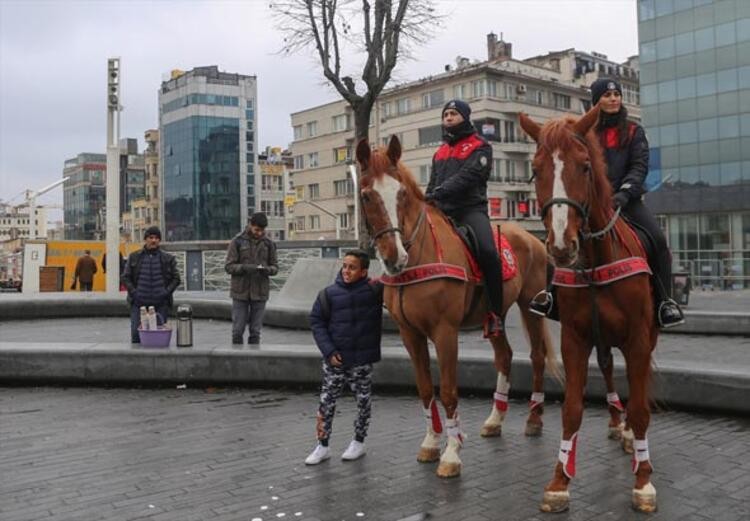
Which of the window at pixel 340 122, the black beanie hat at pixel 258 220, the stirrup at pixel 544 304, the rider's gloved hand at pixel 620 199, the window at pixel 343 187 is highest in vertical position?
the window at pixel 340 122

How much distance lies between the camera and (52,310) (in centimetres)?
2025

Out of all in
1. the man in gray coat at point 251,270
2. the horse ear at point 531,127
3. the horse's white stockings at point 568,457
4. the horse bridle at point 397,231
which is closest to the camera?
the horse ear at point 531,127

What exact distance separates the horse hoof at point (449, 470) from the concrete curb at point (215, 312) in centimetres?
883

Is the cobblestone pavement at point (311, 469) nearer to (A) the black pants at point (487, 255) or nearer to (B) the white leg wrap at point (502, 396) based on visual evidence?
(B) the white leg wrap at point (502, 396)

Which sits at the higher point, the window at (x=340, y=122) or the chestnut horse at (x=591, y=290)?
the window at (x=340, y=122)

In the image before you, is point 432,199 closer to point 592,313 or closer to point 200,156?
point 592,313

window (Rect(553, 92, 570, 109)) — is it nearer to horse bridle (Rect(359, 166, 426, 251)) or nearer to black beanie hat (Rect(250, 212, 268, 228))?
black beanie hat (Rect(250, 212, 268, 228))

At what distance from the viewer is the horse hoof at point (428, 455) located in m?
6.21

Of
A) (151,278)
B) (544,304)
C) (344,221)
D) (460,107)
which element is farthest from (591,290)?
(344,221)

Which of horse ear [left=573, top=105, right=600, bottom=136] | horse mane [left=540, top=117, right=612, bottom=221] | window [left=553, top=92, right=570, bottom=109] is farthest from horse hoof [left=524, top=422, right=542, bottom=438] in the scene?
window [left=553, top=92, right=570, bottom=109]

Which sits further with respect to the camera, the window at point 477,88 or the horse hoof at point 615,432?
the window at point 477,88

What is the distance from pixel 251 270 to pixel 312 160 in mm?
77736

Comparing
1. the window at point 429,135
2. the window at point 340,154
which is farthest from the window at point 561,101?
the window at point 340,154

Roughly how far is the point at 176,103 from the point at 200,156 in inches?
457
